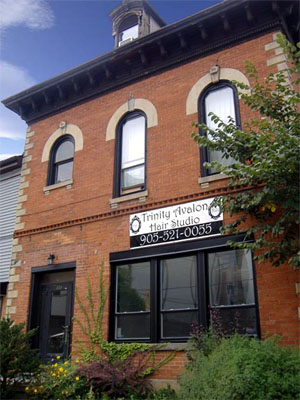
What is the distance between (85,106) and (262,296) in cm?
798

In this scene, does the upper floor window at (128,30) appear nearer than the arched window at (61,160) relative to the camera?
No

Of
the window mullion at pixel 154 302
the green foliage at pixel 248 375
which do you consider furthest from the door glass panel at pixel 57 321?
the green foliage at pixel 248 375

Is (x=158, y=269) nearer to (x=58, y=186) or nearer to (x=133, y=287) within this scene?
(x=133, y=287)

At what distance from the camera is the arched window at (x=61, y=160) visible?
13108 mm

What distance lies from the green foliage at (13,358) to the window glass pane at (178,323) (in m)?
3.08

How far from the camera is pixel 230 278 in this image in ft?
30.3

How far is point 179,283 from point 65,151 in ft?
19.6

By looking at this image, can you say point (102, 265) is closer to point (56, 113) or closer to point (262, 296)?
point (262, 296)

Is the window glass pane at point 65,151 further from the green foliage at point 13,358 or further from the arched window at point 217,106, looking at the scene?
the green foliage at point 13,358

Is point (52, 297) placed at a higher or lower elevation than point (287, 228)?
lower

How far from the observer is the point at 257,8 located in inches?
405

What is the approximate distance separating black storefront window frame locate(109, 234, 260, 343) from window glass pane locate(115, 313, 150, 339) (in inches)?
4.6

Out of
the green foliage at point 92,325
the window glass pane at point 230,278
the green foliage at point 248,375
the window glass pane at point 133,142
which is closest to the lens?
the green foliage at point 248,375

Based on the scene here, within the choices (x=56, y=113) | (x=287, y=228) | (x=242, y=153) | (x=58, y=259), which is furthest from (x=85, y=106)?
(x=287, y=228)
